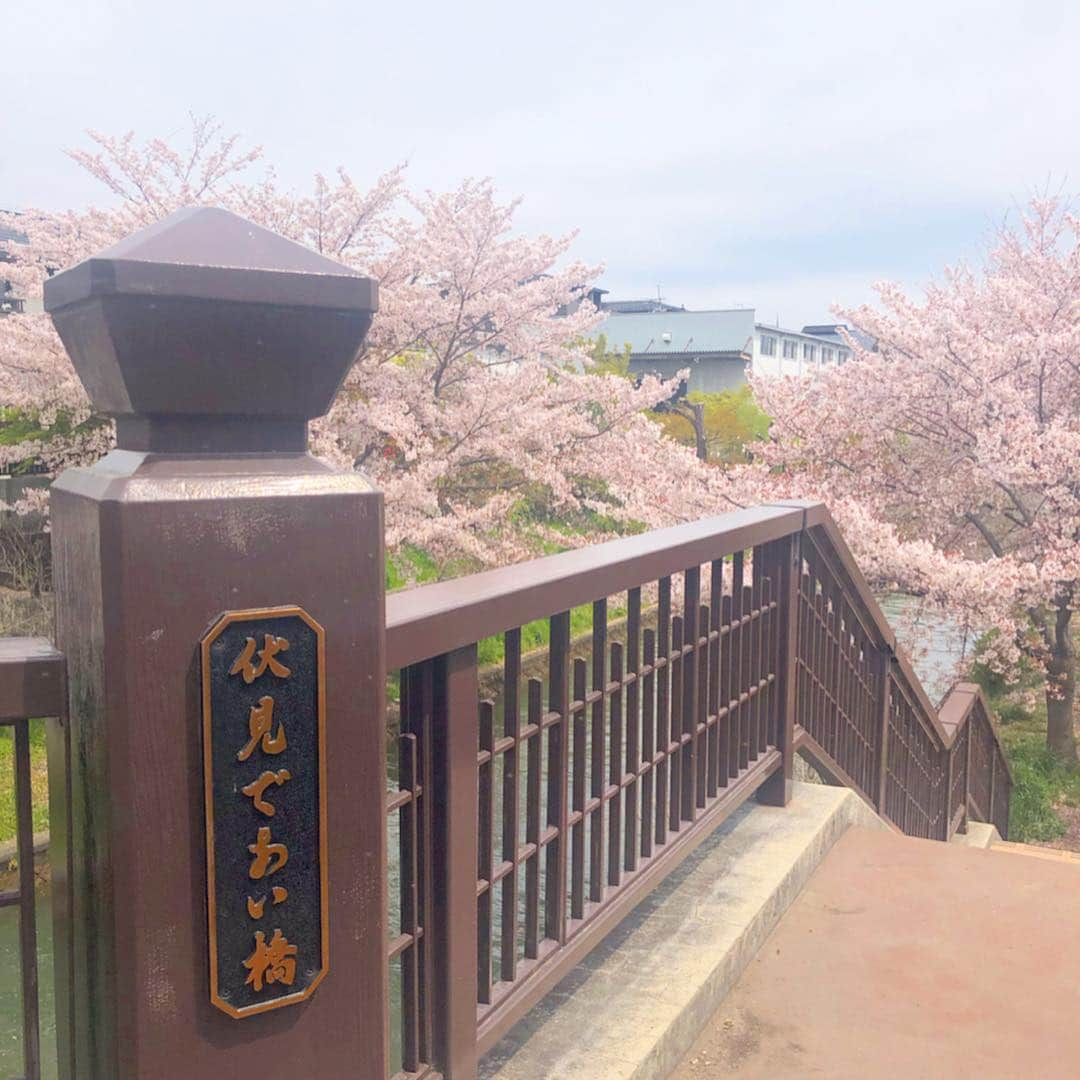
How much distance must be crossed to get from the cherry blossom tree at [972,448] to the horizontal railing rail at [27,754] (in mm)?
7508

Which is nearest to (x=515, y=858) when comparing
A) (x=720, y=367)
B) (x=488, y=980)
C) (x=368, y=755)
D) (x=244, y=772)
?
(x=488, y=980)

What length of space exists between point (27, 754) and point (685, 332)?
4732cm

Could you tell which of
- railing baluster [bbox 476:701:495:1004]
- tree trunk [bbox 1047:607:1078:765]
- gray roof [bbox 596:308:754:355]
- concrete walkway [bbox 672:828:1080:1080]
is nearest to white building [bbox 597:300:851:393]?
gray roof [bbox 596:308:754:355]

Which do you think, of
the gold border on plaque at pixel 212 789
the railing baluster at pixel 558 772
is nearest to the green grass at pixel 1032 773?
the railing baluster at pixel 558 772

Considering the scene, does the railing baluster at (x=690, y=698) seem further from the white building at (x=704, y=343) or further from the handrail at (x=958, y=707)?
the white building at (x=704, y=343)

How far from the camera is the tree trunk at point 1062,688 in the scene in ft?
29.6

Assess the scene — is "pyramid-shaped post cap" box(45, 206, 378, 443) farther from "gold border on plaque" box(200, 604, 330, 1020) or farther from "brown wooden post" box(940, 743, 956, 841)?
"brown wooden post" box(940, 743, 956, 841)

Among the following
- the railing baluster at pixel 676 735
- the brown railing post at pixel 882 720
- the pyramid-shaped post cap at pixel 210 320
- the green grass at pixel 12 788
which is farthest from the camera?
the green grass at pixel 12 788

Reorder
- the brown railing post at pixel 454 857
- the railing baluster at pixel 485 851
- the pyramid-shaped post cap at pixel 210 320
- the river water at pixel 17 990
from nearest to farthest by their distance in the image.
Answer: the pyramid-shaped post cap at pixel 210 320 < the brown railing post at pixel 454 857 < the railing baluster at pixel 485 851 < the river water at pixel 17 990

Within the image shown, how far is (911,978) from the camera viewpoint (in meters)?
2.67

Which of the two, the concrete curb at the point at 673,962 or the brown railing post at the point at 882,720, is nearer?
the concrete curb at the point at 673,962

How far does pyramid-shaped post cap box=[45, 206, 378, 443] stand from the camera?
1.07 metres

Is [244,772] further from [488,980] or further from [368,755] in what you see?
[488,980]

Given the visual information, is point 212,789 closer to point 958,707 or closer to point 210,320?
point 210,320
